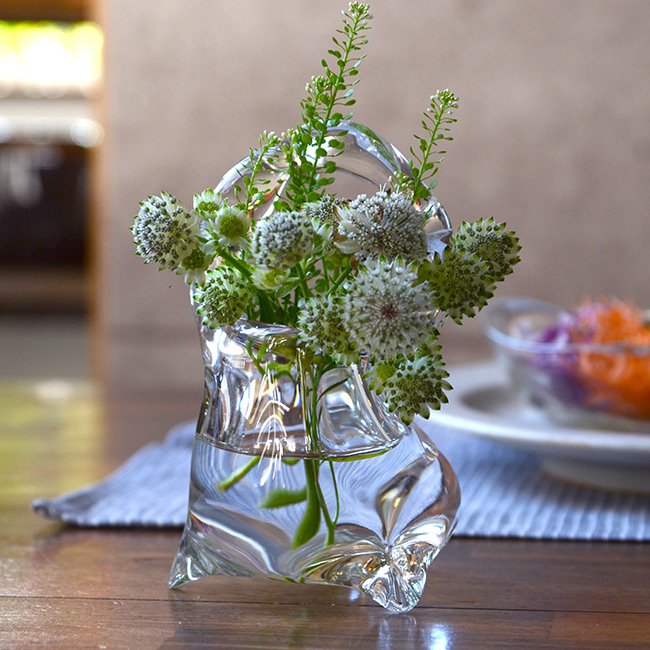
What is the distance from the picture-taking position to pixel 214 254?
0.43 meters

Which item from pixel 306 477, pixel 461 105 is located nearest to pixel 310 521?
pixel 306 477

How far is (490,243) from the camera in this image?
441mm

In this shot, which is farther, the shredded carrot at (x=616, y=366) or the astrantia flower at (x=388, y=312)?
the shredded carrot at (x=616, y=366)

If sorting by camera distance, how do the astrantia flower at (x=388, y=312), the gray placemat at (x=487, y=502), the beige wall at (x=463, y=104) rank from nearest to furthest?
the astrantia flower at (x=388, y=312), the gray placemat at (x=487, y=502), the beige wall at (x=463, y=104)

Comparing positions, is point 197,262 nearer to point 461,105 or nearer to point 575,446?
point 575,446

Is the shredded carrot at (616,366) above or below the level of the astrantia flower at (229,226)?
below

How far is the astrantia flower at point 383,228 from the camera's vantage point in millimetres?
418

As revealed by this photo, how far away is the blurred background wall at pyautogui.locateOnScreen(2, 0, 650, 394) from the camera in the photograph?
170 centimetres

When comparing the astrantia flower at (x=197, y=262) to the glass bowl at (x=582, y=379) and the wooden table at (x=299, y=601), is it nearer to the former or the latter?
the wooden table at (x=299, y=601)

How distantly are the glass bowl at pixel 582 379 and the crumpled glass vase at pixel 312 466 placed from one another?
304mm

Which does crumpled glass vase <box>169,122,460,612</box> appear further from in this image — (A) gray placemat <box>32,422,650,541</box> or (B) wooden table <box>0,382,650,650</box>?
(A) gray placemat <box>32,422,650,541</box>

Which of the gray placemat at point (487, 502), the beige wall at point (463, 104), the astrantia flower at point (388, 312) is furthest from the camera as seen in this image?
the beige wall at point (463, 104)

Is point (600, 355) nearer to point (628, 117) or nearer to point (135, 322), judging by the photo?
point (628, 117)

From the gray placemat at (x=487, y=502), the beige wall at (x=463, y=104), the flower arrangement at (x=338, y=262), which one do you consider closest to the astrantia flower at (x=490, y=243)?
the flower arrangement at (x=338, y=262)
